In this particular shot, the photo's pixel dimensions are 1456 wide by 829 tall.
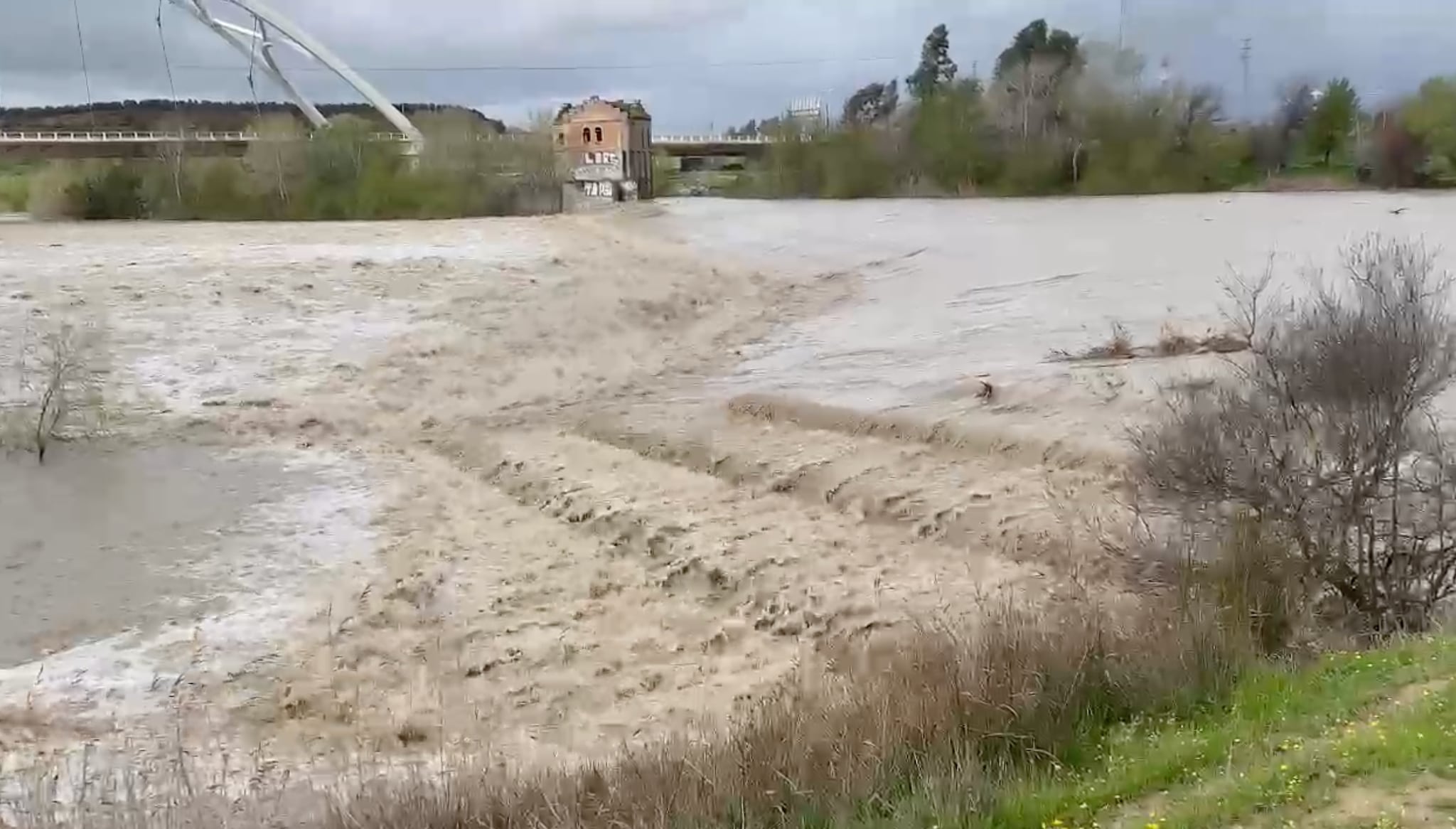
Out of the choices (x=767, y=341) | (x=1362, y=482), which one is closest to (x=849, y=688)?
(x=1362, y=482)

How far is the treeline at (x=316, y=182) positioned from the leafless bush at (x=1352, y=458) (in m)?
44.2

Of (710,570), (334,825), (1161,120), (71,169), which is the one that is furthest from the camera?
(1161,120)

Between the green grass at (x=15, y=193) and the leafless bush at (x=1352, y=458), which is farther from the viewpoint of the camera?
the green grass at (x=15, y=193)

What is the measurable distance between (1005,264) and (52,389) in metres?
25.0

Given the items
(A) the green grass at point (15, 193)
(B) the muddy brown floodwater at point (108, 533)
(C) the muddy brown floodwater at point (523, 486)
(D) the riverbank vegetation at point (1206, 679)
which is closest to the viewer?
(D) the riverbank vegetation at point (1206, 679)

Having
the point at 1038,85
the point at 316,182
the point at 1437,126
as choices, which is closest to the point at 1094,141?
the point at 1038,85

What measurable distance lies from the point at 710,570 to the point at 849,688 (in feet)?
15.5

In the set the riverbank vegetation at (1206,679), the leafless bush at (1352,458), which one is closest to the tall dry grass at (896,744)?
the riverbank vegetation at (1206,679)

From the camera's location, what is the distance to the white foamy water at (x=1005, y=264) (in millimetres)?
22531

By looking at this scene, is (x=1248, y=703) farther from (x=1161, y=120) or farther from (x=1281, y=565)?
(x=1161, y=120)

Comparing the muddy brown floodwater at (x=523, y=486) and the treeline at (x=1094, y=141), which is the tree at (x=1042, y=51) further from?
the muddy brown floodwater at (x=523, y=486)

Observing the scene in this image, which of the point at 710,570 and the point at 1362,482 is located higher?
the point at 1362,482

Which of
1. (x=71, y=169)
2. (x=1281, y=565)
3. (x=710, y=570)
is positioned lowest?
(x=710, y=570)

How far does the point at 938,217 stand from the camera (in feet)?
172
